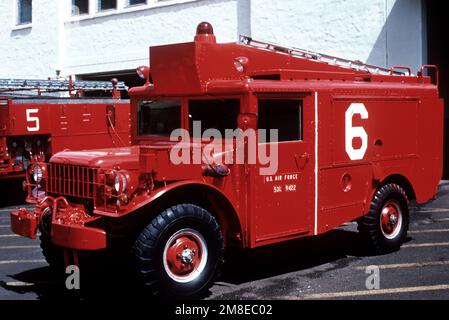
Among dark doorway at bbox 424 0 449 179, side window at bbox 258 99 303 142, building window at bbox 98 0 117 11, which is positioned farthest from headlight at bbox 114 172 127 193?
building window at bbox 98 0 117 11

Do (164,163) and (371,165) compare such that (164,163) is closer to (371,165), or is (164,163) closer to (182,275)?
(182,275)

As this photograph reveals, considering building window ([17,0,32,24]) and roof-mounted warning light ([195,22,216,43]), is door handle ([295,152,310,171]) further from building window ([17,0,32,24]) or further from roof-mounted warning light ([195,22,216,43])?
building window ([17,0,32,24])

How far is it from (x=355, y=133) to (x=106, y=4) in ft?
47.1

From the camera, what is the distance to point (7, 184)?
15414 mm

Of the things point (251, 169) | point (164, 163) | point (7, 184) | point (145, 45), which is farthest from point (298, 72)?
point (145, 45)

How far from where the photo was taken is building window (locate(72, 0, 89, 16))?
816 inches

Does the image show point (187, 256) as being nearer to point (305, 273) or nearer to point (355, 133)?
point (305, 273)

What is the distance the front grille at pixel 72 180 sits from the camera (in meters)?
6.16

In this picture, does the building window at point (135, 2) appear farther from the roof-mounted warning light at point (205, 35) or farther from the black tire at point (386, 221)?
the black tire at point (386, 221)

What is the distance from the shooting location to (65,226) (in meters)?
5.83

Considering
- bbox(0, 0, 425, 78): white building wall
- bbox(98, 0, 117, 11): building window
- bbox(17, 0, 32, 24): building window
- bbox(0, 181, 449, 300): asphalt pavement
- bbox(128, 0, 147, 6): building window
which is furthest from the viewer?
bbox(17, 0, 32, 24): building window

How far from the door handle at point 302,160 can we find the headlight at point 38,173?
2.81 metres

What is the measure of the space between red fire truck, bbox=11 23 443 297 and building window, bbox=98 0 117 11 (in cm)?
1305
